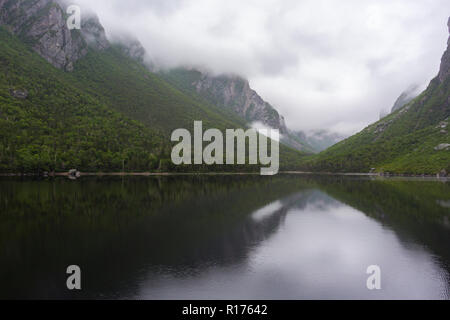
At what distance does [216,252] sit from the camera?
2597cm

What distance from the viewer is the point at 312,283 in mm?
20234

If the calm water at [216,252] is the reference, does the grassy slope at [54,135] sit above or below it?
above

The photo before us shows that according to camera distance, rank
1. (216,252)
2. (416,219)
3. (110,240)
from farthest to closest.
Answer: (416,219)
(110,240)
(216,252)

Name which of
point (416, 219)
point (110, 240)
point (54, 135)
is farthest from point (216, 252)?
point (54, 135)

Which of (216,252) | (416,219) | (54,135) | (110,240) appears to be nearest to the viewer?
(216,252)

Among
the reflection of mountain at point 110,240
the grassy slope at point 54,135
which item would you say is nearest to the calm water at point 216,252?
the reflection of mountain at point 110,240

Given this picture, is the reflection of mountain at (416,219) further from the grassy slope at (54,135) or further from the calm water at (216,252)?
the grassy slope at (54,135)

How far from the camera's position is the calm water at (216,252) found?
18.7 m

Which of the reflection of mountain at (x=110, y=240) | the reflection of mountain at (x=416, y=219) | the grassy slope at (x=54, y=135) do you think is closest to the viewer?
the reflection of mountain at (x=110, y=240)

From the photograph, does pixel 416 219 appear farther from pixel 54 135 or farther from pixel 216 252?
pixel 54 135
